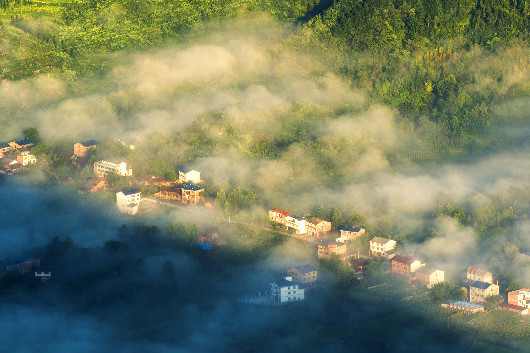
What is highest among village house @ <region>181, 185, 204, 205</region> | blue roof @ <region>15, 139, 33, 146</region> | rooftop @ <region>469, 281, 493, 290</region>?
blue roof @ <region>15, 139, 33, 146</region>

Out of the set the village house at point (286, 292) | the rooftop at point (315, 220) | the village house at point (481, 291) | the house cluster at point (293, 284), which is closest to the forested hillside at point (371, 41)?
the rooftop at point (315, 220)

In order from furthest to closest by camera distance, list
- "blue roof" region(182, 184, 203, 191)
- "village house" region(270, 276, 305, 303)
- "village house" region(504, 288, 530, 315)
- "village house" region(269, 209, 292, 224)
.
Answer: "blue roof" region(182, 184, 203, 191)
"village house" region(269, 209, 292, 224)
"village house" region(270, 276, 305, 303)
"village house" region(504, 288, 530, 315)

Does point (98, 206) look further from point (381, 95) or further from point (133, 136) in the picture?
point (381, 95)

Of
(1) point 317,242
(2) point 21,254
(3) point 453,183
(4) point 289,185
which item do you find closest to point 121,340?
(2) point 21,254

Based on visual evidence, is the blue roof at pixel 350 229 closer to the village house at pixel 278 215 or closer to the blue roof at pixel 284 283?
the village house at pixel 278 215

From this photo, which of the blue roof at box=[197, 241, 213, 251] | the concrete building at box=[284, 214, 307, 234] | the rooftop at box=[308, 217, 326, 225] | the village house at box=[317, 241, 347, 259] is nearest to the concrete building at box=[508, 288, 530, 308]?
the village house at box=[317, 241, 347, 259]

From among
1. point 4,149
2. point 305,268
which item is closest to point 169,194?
point 4,149

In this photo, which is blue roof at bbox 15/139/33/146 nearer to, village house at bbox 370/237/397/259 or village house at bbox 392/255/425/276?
village house at bbox 370/237/397/259
